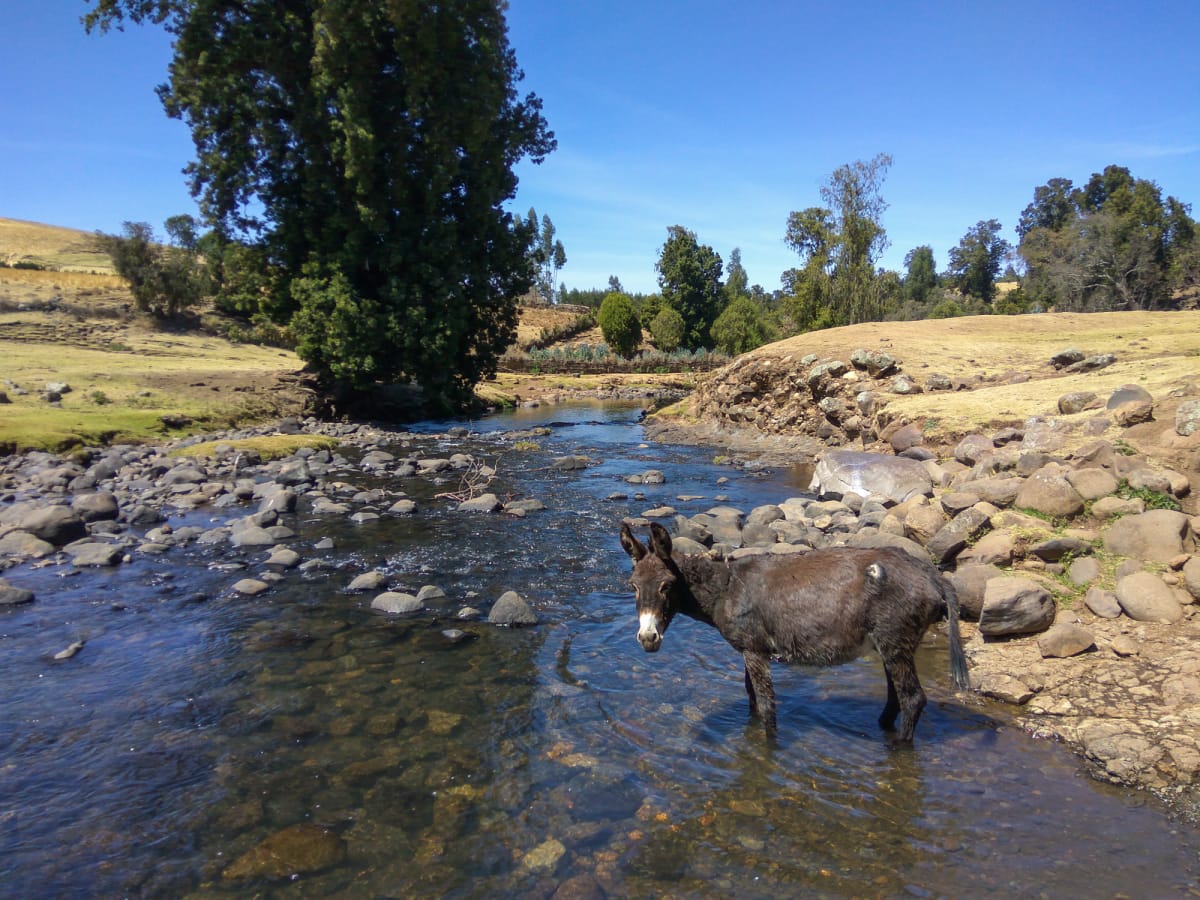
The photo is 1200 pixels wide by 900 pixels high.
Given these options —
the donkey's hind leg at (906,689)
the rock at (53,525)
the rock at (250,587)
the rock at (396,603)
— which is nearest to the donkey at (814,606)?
the donkey's hind leg at (906,689)

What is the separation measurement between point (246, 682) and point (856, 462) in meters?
15.0

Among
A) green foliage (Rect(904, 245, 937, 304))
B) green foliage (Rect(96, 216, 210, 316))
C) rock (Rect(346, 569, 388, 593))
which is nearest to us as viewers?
rock (Rect(346, 569, 388, 593))

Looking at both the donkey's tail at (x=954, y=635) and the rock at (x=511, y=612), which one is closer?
the donkey's tail at (x=954, y=635)

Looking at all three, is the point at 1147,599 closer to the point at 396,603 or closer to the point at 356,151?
the point at 396,603

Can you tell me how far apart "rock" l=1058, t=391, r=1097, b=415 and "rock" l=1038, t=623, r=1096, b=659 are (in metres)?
10.1

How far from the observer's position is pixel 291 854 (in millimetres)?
5844

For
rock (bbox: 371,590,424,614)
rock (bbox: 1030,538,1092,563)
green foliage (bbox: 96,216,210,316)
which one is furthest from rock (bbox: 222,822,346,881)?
green foliage (bbox: 96,216,210,316)

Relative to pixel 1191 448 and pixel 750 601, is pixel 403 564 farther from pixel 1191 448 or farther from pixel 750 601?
pixel 1191 448

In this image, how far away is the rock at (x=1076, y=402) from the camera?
54.2 feet

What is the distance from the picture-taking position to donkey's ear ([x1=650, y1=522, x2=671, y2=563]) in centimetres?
729

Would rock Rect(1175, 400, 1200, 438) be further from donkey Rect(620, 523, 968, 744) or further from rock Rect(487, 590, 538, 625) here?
rock Rect(487, 590, 538, 625)

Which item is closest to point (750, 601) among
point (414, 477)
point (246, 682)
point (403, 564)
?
point (246, 682)

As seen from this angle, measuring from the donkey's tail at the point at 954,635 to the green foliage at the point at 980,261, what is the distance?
114m

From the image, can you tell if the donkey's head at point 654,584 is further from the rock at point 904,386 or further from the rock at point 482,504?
the rock at point 904,386
